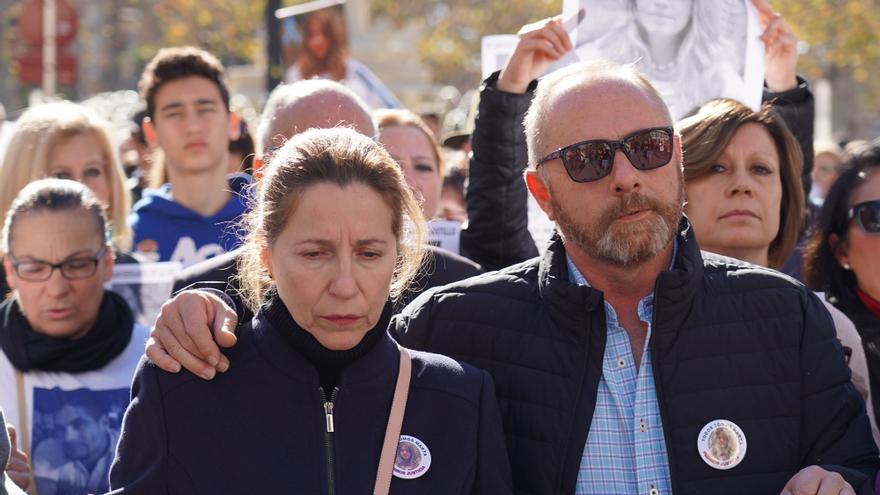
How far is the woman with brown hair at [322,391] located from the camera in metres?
3.07

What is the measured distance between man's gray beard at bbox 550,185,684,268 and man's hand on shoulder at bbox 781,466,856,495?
2.21ft

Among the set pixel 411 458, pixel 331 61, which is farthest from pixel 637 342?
pixel 331 61

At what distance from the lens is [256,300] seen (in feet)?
11.4

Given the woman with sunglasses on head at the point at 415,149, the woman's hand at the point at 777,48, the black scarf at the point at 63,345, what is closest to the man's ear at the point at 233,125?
the woman with sunglasses on head at the point at 415,149

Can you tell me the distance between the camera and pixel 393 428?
3172 millimetres

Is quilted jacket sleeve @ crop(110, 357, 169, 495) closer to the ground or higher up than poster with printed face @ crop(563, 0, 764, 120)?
closer to the ground

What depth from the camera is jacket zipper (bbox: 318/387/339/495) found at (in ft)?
10.1

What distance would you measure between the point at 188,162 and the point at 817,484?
3638 millimetres

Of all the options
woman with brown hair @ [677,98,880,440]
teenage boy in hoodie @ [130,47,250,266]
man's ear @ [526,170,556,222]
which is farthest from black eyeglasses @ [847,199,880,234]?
teenage boy in hoodie @ [130,47,250,266]

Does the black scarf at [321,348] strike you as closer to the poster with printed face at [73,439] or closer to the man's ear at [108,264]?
the poster with printed face at [73,439]

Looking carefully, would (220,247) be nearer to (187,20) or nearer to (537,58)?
(537,58)

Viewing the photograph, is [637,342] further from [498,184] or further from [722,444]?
[498,184]

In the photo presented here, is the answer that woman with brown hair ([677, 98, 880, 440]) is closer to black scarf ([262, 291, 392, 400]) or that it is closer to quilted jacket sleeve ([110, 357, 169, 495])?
black scarf ([262, 291, 392, 400])

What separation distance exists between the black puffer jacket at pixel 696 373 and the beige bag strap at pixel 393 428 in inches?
12.9
